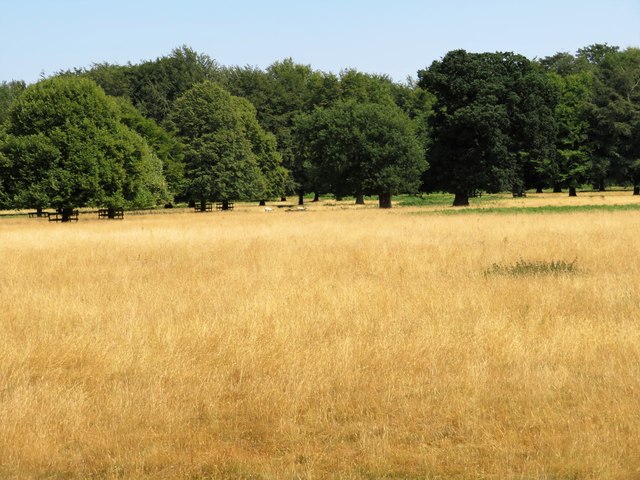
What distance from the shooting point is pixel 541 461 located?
5.49 metres

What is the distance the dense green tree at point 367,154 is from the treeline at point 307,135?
0.13 m

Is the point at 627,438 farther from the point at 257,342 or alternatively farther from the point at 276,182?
the point at 276,182

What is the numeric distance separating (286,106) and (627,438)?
8864cm

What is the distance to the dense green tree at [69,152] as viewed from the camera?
156 ft

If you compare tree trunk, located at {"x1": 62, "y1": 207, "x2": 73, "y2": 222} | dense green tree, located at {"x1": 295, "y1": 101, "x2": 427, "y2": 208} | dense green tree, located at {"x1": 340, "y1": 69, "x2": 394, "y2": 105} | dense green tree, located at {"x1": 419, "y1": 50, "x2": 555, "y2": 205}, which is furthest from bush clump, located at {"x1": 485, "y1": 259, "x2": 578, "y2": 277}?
dense green tree, located at {"x1": 340, "y1": 69, "x2": 394, "y2": 105}

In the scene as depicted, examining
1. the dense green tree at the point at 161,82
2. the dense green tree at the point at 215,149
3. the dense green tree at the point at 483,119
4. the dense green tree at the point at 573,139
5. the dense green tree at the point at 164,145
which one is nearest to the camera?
the dense green tree at the point at 483,119

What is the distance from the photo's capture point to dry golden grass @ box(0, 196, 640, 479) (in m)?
5.68

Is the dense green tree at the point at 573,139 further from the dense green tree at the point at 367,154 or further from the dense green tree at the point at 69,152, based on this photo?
A: the dense green tree at the point at 69,152

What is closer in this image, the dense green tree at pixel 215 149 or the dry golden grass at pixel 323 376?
the dry golden grass at pixel 323 376

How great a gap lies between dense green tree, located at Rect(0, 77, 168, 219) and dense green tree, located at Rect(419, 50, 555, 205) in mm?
24560

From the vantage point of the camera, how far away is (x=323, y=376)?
308 inches

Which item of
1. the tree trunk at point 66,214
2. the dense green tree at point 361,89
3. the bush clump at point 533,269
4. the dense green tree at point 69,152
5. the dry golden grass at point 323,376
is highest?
the dense green tree at point 361,89

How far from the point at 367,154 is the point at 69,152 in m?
25.3

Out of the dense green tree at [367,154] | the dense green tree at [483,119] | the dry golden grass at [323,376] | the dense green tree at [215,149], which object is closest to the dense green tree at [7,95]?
the dense green tree at [215,149]
